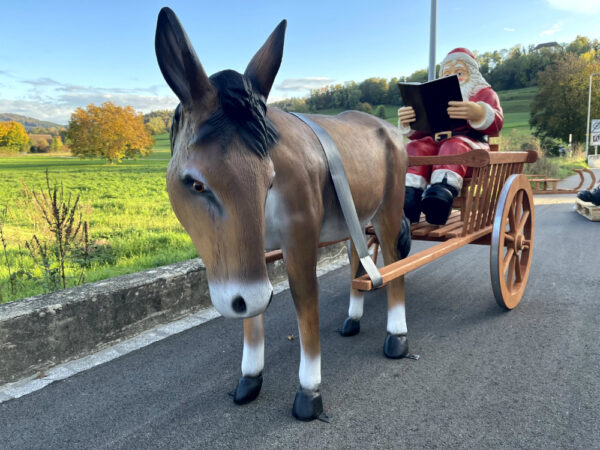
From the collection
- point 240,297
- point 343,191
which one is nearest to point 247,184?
point 240,297

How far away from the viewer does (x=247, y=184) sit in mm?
1450

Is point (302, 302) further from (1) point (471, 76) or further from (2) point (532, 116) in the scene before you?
(2) point (532, 116)

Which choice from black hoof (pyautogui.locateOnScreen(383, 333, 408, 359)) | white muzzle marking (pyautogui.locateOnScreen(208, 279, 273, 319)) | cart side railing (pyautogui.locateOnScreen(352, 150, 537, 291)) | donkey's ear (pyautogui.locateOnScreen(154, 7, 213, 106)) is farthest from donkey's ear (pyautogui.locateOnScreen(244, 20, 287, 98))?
black hoof (pyautogui.locateOnScreen(383, 333, 408, 359))

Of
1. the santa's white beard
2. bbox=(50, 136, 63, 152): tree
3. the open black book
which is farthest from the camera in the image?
bbox=(50, 136, 63, 152): tree

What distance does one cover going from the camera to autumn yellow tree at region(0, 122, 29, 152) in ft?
27.4

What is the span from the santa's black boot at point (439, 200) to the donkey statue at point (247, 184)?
49.7 inches

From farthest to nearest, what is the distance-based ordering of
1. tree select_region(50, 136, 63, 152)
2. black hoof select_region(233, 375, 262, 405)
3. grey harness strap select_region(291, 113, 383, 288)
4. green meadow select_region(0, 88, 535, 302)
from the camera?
1. tree select_region(50, 136, 63, 152)
2. green meadow select_region(0, 88, 535, 302)
3. black hoof select_region(233, 375, 262, 405)
4. grey harness strap select_region(291, 113, 383, 288)

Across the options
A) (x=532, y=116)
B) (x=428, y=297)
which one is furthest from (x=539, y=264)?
(x=532, y=116)

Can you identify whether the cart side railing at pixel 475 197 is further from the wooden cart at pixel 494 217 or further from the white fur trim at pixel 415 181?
the white fur trim at pixel 415 181

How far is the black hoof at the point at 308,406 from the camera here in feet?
6.81

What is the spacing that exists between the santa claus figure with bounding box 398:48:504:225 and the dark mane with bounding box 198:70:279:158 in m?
2.13

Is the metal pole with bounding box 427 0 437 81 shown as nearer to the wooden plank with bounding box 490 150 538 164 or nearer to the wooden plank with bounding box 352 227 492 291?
the wooden plank with bounding box 490 150 538 164

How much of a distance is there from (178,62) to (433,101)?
2.65 metres

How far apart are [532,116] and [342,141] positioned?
38.2 m
